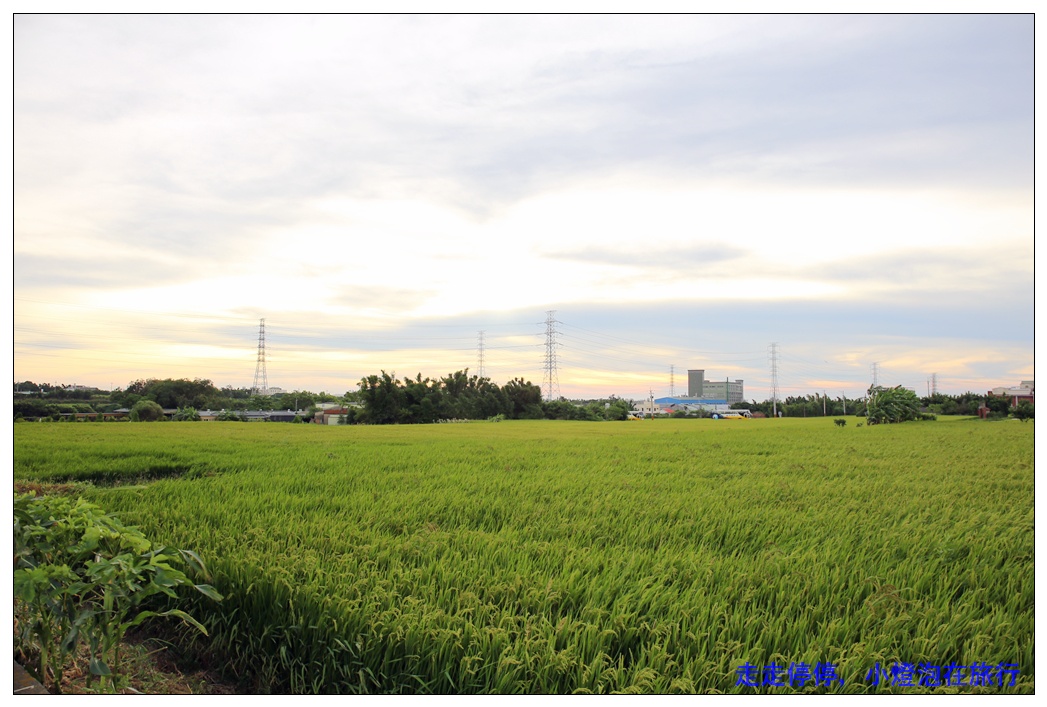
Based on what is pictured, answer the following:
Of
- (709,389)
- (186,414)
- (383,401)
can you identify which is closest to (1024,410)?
(709,389)

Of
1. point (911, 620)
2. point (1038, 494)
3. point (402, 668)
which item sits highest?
point (1038, 494)

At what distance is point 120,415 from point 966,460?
8372 millimetres

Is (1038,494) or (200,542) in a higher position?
(1038,494)

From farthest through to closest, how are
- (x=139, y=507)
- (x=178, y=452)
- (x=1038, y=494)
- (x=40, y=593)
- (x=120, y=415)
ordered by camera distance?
(x=120, y=415)
(x=178, y=452)
(x=139, y=507)
(x=1038, y=494)
(x=40, y=593)

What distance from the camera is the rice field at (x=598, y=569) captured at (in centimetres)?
185

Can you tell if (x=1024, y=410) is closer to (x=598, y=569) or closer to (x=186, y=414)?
(x=598, y=569)

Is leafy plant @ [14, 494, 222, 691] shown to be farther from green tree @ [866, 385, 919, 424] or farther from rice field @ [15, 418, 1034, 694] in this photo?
green tree @ [866, 385, 919, 424]

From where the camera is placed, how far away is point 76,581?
1986mm

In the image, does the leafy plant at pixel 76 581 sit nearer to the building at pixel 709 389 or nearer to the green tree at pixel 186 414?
the green tree at pixel 186 414

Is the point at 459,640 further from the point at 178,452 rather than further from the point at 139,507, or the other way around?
the point at 178,452

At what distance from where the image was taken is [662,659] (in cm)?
178

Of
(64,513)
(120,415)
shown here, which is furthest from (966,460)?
(120,415)

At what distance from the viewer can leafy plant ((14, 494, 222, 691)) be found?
1.77 m

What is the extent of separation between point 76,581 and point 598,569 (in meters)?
1.87
